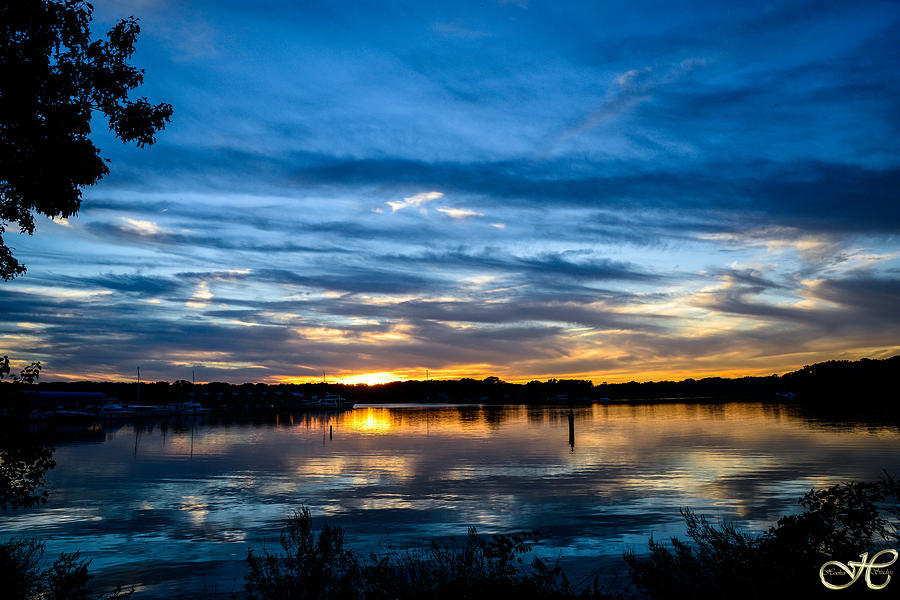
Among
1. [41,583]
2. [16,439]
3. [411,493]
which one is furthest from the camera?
[411,493]

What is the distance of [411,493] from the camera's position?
44.6m

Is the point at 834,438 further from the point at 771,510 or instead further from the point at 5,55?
the point at 5,55

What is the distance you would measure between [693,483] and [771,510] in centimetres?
1122

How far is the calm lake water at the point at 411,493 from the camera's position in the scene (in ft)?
94.5

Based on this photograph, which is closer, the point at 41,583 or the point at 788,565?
the point at 788,565

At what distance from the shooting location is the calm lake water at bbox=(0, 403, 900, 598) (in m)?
28.8

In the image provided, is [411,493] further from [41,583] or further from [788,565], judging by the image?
[788,565]

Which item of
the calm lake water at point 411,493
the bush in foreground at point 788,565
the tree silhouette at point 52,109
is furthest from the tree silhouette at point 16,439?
the bush in foreground at point 788,565

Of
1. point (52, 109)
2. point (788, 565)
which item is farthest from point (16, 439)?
point (788, 565)

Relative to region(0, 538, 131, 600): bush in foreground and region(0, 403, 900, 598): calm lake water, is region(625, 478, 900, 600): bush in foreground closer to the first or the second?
region(0, 403, 900, 598): calm lake water

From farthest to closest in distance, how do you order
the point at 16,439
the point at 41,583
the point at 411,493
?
the point at 411,493, the point at 41,583, the point at 16,439

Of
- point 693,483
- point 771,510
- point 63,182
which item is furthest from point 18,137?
point 693,483

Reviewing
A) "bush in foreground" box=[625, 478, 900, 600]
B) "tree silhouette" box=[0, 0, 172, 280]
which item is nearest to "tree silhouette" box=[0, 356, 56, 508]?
"tree silhouette" box=[0, 0, 172, 280]

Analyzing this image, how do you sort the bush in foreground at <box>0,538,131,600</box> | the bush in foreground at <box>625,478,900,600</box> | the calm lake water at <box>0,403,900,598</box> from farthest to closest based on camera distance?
the calm lake water at <box>0,403,900,598</box> → the bush in foreground at <box>0,538,131,600</box> → the bush in foreground at <box>625,478,900,600</box>
